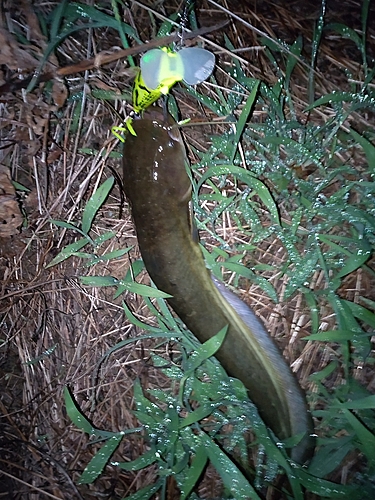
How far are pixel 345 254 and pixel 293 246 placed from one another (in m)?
0.25

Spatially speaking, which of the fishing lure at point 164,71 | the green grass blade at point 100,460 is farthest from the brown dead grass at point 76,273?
the fishing lure at point 164,71

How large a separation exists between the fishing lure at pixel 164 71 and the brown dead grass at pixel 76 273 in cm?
25

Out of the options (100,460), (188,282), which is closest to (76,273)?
(188,282)

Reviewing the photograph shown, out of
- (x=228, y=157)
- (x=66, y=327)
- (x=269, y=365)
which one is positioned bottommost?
(x=269, y=365)

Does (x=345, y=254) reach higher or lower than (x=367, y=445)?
higher

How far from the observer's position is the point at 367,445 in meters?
1.72

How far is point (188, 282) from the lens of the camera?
1716mm

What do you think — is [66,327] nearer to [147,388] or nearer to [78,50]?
[147,388]

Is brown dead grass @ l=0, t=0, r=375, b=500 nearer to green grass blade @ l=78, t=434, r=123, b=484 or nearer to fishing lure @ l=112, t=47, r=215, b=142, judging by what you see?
green grass blade @ l=78, t=434, r=123, b=484

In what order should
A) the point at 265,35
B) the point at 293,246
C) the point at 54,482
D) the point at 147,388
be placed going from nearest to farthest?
the point at 265,35, the point at 293,246, the point at 147,388, the point at 54,482

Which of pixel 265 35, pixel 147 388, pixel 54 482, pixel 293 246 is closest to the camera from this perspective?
pixel 265 35

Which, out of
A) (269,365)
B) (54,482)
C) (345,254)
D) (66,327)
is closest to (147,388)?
(66,327)

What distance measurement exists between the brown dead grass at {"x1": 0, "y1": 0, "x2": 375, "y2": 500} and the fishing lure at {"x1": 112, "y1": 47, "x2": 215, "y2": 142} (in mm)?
255

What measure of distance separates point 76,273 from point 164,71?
3.63ft
